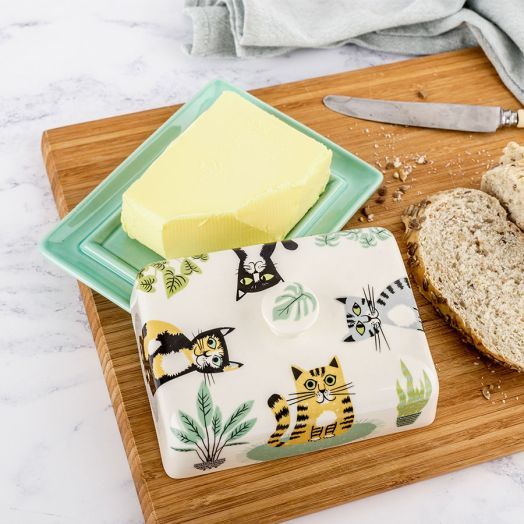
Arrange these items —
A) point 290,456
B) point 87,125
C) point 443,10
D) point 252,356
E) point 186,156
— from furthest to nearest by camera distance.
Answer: point 443,10 < point 87,125 < point 186,156 < point 290,456 < point 252,356

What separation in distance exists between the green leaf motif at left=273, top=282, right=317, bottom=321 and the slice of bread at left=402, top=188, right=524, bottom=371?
1.35 ft

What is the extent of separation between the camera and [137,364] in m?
1.67

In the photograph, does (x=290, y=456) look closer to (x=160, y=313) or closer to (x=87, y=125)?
(x=160, y=313)

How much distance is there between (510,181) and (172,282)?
2.71 ft

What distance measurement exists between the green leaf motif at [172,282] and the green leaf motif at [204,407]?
0.20 metres

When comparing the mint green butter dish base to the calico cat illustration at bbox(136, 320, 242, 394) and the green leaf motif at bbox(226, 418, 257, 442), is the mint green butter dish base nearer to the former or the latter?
the calico cat illustration at bbox(136, 320, 242, 394)

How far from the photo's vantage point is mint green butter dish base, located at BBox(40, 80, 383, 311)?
1709 mm

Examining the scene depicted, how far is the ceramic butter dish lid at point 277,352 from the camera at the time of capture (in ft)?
4.67

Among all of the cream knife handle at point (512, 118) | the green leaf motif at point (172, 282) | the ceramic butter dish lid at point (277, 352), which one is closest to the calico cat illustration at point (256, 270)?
the ceramic butter dish lid at point (277, 352)

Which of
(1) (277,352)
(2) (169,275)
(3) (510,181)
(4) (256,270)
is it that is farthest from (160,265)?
(3) (510,181)

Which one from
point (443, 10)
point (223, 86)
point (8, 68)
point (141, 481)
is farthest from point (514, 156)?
point (8, 68)

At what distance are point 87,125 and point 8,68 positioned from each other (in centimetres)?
39

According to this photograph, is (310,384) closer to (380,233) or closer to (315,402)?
(315,402)

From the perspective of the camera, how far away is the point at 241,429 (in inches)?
56.2
